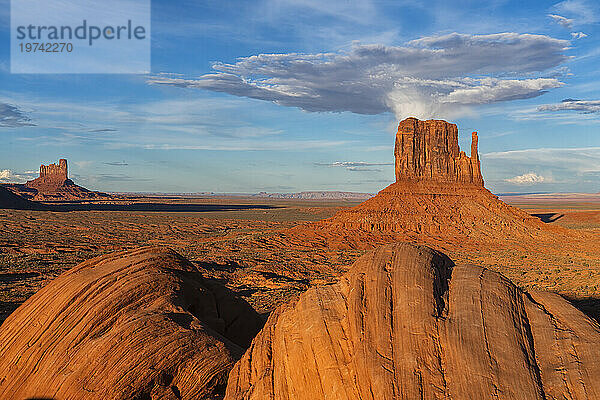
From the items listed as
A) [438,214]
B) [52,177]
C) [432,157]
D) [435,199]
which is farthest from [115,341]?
[52,177]

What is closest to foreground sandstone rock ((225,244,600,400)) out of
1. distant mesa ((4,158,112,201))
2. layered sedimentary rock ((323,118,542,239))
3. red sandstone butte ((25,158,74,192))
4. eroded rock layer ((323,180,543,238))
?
layered sedimentary rock ((323,118,542,239))

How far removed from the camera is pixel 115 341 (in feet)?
18.8

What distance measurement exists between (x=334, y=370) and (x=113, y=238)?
4187cm

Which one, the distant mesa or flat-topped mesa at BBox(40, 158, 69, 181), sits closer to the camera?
the distant mesa

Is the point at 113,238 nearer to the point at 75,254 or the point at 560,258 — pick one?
the point at 75,254

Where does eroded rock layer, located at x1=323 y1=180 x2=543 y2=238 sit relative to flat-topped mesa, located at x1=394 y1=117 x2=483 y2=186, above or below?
below

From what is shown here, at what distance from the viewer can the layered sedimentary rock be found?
47.4 metres

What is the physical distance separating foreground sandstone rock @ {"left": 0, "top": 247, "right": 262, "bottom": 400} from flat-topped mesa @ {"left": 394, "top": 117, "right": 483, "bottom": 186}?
5285 cm

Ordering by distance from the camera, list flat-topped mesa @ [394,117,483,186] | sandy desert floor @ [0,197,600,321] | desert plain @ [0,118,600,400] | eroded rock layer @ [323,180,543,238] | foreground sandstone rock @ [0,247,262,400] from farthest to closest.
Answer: flat-topped mesa @ [394,117,483,186], eroded rock layer @ [323,180,543,238], sandy desert floor @ [0,197,600,321], foreground sandstone rock @ [0,247,262,400], desert plain @ [0,118,600,400]

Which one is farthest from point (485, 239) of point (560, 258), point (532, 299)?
point (532, 299)

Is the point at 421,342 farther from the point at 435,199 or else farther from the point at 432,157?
the point at 432,157

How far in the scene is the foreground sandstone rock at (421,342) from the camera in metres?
3.72

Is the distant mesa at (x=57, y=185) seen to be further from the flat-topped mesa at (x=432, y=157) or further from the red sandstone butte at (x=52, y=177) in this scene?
the flat-topped mesa at (x=432, y=157)

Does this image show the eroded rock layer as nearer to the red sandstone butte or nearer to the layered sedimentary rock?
the layered sedimentary rock
